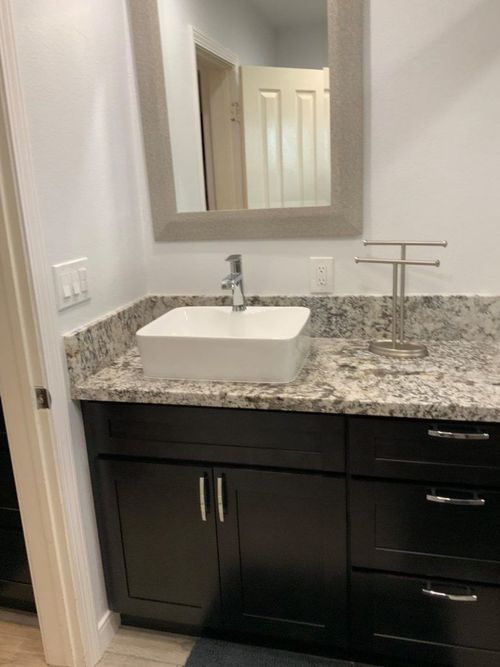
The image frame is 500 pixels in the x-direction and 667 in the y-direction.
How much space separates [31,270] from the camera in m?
1.29

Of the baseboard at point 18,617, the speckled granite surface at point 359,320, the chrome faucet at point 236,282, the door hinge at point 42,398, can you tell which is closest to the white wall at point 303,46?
the chrome faucet at point 236,282

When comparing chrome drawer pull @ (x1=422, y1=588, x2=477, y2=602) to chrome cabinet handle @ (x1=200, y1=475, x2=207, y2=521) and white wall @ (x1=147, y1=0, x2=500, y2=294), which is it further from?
white wall @ (x1=147, y1=0, x2=500, y2=294)

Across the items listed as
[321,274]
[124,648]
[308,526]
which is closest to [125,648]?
[124,648]

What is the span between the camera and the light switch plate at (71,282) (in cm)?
140

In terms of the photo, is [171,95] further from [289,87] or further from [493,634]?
[493,634]

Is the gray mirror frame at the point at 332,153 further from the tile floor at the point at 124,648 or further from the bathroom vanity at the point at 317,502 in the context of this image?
the tile floor at the point at 124,648

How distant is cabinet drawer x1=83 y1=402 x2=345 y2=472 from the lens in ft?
4.45

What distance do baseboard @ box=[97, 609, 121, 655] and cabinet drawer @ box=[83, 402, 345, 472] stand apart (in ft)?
1.76

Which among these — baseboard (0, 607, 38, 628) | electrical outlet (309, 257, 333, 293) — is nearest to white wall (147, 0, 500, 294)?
electrical outlet (309, 257, 333, 293)

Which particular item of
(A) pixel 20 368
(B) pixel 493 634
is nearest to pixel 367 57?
(A) pixel 20 368

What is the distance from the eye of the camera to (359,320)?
1.75 m

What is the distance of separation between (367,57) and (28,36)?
0.92m

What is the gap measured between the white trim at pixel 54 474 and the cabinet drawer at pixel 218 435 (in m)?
0.11

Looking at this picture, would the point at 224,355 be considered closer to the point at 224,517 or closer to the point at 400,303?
the point at 224,517
